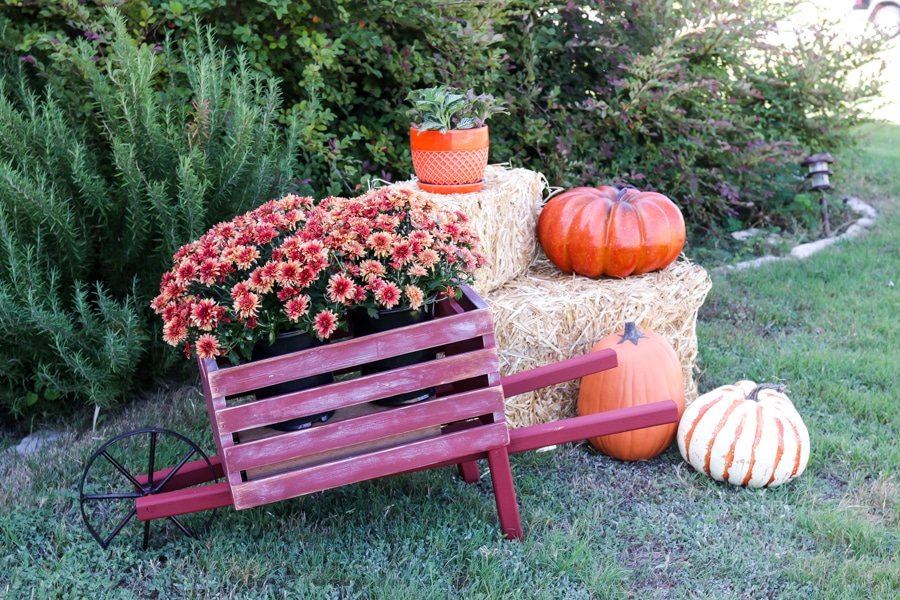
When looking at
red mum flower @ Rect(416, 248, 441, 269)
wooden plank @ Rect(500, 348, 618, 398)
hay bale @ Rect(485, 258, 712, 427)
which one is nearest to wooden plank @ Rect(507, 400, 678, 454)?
wooden plank @ Rect(500, 348, 618, 398)

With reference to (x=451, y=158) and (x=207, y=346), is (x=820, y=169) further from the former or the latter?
(x=207, y=346)

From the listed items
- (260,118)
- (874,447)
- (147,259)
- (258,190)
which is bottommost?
(874,447)

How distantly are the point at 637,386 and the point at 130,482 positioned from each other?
69.9 inches

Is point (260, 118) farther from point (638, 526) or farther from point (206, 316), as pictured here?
point (638, 526)

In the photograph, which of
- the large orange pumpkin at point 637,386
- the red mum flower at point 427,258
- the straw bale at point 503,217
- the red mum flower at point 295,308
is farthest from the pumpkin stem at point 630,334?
the red mum flower at point 295,308

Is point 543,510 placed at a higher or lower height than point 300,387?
lower

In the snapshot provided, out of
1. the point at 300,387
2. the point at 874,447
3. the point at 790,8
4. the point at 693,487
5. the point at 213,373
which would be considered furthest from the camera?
the point at 790,8

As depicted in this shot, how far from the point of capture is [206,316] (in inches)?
77.2

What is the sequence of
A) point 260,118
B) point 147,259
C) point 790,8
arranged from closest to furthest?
1. point 147,259
2. point 260,118
3. point 790,8

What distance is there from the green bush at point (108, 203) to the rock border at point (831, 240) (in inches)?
115

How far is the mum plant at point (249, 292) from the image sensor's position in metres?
1.95

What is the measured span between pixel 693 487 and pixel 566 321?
2.43ft

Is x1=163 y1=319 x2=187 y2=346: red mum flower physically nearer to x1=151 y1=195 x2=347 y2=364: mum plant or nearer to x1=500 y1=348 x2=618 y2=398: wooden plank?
x1=151 y1=195 x2=347 y2=364: mum plant

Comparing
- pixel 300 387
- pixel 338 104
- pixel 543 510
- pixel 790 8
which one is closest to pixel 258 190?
pixel 338 104
